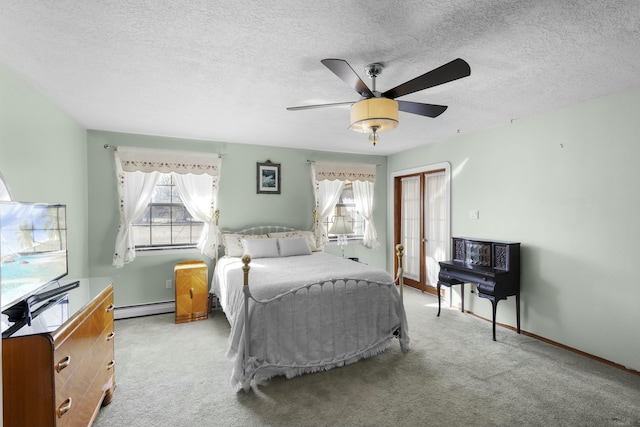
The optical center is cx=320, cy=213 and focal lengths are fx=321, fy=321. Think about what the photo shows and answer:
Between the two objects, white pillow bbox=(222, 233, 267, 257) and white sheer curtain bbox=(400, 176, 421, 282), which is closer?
white pillow bbox=(222, 233, 267, 257)

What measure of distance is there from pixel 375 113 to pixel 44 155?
9.70 feet

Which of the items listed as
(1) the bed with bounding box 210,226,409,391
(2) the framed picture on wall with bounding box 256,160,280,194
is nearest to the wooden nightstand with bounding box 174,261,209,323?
(1) the bed with bounding box 210,226,409,391

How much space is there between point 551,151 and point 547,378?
2.25 metres

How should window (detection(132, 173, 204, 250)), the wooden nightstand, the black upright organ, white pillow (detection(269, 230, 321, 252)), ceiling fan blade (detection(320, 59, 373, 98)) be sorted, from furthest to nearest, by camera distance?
white pillow (detection(269, 230, 321, 252)) → window (detection(132, 173, 204, 250)) → the wooden nightstand → the black upright organ → ceiling fan blade (detection(320, 59, 373, 98))

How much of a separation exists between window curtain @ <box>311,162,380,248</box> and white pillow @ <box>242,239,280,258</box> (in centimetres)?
102

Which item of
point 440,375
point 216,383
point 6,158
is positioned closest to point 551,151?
point 440,375

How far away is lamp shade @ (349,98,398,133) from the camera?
7.22 ft

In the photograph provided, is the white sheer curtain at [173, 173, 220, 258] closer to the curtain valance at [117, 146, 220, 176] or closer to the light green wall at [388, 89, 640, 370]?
the curtain valance at [117, 146, 220, 176]

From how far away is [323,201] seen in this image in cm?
548

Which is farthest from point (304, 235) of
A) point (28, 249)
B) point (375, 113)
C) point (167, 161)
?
point (28, 249)

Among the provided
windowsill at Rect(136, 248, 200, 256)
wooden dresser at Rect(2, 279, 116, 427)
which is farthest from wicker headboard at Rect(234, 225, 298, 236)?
wooden dresser at Rect(2, 279, 116, 427)

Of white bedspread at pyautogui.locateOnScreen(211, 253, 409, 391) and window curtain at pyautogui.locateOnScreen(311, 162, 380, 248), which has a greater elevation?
window curtain at pyautogui.locateOnScreen(311, 162, 380, 248)

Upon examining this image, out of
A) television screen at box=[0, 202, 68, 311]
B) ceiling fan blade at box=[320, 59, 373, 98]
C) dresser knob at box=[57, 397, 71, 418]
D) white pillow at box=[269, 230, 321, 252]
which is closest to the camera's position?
dresser knob at box=[57, 397, 71, 418]

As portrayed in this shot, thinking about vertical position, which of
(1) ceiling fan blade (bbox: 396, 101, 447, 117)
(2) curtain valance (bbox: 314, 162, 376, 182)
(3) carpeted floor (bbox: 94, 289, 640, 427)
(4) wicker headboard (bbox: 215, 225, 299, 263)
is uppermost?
(1) ceiling fan blade (bbox: 396, 101, 447, 117)
